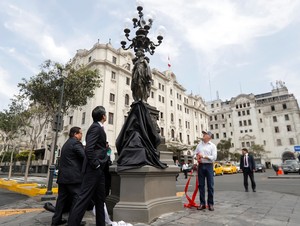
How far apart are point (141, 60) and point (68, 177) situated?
3557mm

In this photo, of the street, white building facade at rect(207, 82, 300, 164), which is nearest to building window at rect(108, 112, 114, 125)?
the street

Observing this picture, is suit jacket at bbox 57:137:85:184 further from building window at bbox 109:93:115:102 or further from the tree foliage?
building window at bbox 109:93:115:102

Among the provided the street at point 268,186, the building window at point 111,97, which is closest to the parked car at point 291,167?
the street at point 268,186

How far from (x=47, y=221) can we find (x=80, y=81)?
35.5ft

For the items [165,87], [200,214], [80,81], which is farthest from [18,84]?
[165,87]

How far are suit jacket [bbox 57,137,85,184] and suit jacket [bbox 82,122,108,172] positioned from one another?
0.72 m

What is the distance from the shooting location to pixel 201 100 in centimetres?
5288

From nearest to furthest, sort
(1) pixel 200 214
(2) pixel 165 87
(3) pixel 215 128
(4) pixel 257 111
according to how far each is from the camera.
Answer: (1) pixel 200 214
(2) pixel 165 87
(4) pixel 257 111
(3) pixel 215 128

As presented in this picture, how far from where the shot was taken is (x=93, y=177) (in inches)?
121

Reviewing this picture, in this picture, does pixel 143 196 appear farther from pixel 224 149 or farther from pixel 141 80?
pixel 224 149

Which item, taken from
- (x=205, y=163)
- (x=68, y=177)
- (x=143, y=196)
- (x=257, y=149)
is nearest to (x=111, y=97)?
(x=205, y=163)

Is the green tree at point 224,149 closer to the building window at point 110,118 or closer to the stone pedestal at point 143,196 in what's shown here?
the building window at point 110,118

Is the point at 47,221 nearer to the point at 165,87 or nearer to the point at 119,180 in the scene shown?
the point at 119,180

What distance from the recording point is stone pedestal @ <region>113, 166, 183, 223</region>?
3711mm
